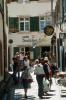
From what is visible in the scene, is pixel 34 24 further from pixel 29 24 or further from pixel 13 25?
pixel 13 25

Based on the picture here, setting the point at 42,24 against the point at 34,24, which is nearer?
the point at 42,24

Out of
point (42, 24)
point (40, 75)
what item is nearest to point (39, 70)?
point (40, 75)

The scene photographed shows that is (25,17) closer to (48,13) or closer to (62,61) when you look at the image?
(48,13)

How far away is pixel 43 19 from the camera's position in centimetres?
5350

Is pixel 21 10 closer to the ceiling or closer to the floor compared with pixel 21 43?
closer to the ceiling

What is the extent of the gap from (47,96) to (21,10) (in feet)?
108

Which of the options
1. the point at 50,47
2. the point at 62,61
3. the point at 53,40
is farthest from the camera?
the point at 50,47

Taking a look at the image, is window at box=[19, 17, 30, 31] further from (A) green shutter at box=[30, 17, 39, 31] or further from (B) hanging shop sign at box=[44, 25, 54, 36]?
(B) hanging shop sign at box=[44, 25, 54, 36]

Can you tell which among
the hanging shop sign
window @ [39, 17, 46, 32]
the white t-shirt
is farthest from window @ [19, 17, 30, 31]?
the white t-shirt

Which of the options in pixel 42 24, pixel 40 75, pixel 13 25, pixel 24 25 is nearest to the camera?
pixel 40 75

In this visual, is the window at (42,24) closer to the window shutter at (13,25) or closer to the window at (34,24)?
the window at (34,24)

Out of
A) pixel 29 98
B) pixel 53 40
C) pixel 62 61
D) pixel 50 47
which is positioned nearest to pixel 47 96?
pixel 29 98

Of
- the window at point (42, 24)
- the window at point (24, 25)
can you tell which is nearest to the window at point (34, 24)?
the window at point (42, 24)

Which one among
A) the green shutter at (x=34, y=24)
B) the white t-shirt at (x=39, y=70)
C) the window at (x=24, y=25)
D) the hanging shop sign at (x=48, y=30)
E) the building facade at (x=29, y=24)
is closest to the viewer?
the white t-shirt at (x=39, y=70)
